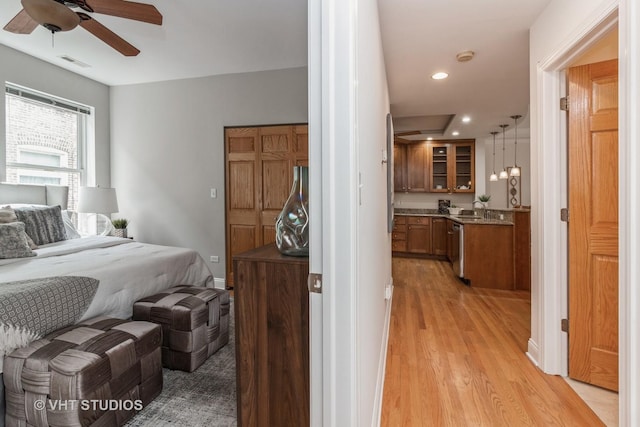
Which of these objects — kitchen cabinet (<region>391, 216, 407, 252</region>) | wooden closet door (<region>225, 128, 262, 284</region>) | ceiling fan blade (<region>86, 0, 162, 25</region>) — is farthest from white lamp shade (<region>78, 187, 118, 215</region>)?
kitchen cabinet (<region>391, 216, 407, 252</region>)

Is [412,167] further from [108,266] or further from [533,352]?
[108,266]

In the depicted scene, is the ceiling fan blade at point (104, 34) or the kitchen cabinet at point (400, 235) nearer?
the ceiling fan blade at point (104, 34)

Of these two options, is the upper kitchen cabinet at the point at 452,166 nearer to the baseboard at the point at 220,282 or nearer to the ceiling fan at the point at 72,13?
the baseboard at the point at 220,282

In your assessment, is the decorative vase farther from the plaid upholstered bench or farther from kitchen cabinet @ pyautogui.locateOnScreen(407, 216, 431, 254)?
kitchen cabinet @ pyautogui.locateOnScreen(407, 216, 431, 254)

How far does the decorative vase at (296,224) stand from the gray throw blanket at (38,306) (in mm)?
1319

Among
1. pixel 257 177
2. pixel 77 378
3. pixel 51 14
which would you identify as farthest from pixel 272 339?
pixel 257 177

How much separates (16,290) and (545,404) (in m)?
2.86

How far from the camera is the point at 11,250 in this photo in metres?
2.27

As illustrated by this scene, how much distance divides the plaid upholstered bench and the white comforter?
0.13m

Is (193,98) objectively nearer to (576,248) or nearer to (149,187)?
(149,187)

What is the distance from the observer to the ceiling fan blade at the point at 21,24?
2.12 meters

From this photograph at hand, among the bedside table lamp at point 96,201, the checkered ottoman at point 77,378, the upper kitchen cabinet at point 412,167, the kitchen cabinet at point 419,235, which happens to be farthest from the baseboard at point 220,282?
the upper kitchen cabinet at point 412,167

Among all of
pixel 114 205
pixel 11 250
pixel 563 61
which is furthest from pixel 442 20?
pixel 114 205

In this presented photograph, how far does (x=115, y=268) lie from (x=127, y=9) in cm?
167
